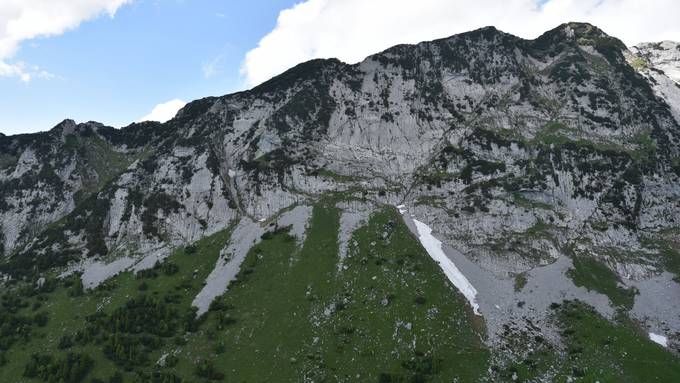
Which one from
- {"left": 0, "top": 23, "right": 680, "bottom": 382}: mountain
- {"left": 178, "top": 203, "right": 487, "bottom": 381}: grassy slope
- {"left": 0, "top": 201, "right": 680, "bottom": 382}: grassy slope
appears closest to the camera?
{"left": 0, "top": 201, "right": 680, "bottom": 382}: grassy slope

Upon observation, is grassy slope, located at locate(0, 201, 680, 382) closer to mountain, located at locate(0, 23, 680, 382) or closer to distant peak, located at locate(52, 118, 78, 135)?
mountain, located at locate(0, 23, 680, 382)

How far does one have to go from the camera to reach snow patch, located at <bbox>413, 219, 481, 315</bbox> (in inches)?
3548

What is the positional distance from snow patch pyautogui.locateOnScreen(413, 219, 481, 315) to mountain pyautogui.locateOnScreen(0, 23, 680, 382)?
27.1 inches

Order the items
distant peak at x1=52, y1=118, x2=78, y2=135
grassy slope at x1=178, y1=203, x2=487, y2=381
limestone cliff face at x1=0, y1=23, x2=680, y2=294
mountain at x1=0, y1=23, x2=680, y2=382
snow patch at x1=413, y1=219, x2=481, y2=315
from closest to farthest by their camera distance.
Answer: grassy slope at x1=178, y1=203, x2=487, y2=381, mountain at x1=0, y1=23, x2=680, y2=382, snow patch at x1=413, y1=219, x2=481, y2=315, limestone cliff face at x1=0, y1=23, x2=680, y2=294, distant peak at x1=52, y1=118, x2=78, y2=135

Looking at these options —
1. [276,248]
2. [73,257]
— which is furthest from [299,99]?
[73,257]

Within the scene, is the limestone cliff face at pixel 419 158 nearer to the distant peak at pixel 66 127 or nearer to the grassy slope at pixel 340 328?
the distant peak at pixel 66 127

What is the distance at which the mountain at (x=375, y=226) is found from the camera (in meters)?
78.2

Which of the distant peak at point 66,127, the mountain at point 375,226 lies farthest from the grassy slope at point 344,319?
the distant peak at point 66,127

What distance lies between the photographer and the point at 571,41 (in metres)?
180

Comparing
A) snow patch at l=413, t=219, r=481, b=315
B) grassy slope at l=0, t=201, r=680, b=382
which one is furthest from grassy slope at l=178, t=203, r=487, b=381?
snow patch at l=413, t=219, r=481, b=315

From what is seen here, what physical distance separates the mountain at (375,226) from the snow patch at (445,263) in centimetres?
69

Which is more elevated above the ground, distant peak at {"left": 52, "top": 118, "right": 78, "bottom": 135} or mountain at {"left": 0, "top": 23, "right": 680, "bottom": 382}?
distant peak at {"left": 52, "top": 118, "right": 78, "bottom": 135}

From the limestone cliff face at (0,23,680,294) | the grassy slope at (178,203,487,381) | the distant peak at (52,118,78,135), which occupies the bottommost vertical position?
the grassy slope at (178,203,487,381)

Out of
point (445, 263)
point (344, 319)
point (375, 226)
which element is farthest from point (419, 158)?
point (344, 319)
